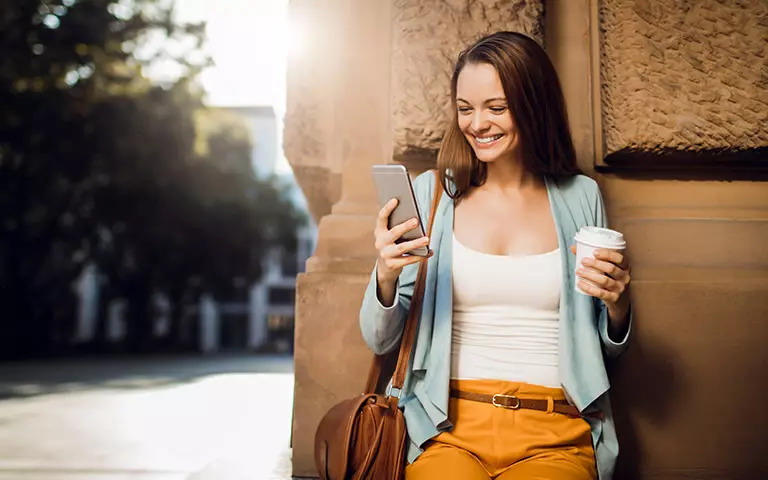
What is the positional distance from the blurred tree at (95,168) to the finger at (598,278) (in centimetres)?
1066

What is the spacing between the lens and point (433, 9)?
7.52 feet

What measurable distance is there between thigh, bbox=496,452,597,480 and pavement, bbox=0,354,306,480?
104cm

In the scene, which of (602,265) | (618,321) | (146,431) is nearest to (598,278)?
(602,265)

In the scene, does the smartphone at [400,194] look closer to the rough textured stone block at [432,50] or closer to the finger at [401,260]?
the finger at [401,260]

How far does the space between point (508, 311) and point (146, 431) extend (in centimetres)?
276

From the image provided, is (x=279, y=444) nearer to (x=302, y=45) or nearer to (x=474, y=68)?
(x=302, y=45)

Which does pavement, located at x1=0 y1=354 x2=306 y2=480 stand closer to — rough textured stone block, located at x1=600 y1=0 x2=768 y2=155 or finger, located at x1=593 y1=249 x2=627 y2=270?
finger, located at x1=593 y1=249 x2=627 y2=270

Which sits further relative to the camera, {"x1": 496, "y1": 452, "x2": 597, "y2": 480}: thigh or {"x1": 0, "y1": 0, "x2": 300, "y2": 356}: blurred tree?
{"x1": 0, "y1": 0, "x2": 300, "y2": 356}: blurred tree

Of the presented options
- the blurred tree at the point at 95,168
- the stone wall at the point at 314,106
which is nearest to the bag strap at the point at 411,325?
the stone wall at the point at 314,106

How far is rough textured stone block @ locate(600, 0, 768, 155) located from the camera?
2225mm

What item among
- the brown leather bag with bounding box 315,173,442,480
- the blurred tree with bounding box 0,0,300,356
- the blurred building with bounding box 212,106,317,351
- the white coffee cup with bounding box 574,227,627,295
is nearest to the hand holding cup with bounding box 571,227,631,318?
the white coffee cup with bounding box 574,227,627,295

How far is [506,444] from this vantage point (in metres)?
1.54

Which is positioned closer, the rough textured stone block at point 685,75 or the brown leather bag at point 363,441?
the brown leather bag at point 363,441

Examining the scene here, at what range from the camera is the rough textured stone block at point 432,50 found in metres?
2.25
